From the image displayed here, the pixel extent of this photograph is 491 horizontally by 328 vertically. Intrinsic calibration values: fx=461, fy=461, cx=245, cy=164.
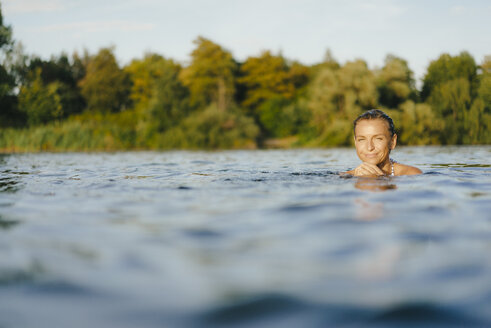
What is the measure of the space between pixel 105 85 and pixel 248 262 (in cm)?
5165

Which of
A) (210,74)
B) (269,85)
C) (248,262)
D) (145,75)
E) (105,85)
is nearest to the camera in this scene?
(248,262)

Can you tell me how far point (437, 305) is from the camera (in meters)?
1.72

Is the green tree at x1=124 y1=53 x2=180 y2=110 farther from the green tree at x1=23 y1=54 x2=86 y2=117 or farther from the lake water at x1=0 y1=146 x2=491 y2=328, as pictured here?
the lake water at x1=0 y1=146 x2=491 y2=328

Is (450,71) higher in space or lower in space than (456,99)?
higher

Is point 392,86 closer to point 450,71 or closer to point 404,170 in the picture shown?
point 450,71

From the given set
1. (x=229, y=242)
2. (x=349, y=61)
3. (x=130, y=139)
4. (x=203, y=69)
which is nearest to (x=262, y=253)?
(x=229, y=242)

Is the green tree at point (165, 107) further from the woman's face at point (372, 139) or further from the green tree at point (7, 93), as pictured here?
the woman's face at point (372, 139)

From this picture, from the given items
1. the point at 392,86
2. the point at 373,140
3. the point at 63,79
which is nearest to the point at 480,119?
the point at 392,86

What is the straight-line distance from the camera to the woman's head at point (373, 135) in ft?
19.4

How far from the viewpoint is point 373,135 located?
5.92 metres

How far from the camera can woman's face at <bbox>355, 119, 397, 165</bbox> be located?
591cm

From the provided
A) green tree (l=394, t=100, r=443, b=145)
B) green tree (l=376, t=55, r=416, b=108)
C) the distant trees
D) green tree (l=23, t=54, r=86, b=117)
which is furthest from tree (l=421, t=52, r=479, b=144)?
green tree (l=23, t=54, r=86, b=117)

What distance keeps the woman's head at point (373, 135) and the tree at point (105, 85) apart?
47.4 meters

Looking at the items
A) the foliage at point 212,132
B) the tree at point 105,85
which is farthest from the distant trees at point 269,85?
the tree at point 105,85
